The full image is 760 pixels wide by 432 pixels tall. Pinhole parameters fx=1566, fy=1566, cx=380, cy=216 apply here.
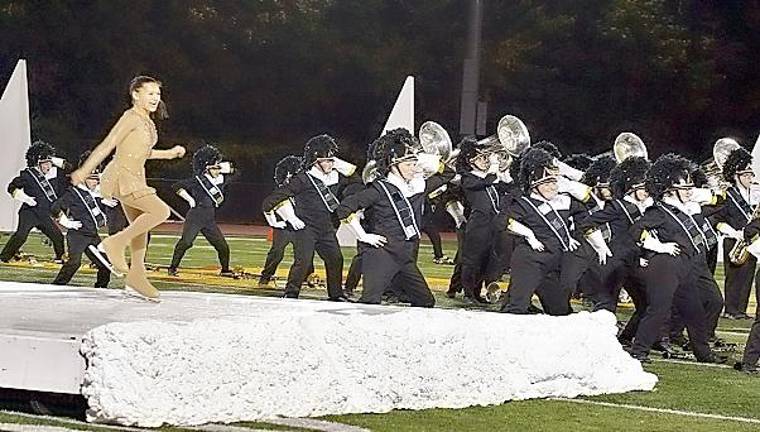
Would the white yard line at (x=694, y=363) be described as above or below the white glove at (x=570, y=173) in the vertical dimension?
below

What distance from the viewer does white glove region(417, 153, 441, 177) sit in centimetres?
1118

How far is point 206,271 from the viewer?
715 inches

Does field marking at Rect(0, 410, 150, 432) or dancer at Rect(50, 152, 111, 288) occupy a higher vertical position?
field marking at Rect(0, 410, 150, 432)

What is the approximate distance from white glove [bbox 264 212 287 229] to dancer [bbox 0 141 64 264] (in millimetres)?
2661

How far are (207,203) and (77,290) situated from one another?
6799 millimetres

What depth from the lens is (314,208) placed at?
537 inches

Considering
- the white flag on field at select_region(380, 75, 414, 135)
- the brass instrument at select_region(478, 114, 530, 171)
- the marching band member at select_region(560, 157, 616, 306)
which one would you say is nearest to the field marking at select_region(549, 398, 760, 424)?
the marching band member at select_region(560, 157, 616, 306)

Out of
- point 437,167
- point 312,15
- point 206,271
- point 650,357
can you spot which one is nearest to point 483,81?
point 312,15

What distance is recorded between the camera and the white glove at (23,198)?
15.9 metres

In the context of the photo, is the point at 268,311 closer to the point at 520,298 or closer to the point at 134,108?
the point at 134,108

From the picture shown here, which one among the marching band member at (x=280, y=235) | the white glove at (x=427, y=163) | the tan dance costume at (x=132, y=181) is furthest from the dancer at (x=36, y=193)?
the tan dance costume at (x=132, y=181)

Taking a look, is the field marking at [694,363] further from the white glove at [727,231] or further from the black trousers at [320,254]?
the black trousers at [320,254]

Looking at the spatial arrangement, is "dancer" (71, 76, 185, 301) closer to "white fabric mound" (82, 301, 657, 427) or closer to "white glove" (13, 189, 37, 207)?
"white fabric mound" (82, 301, 657, 427)

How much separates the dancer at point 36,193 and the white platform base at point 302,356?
273 inches
